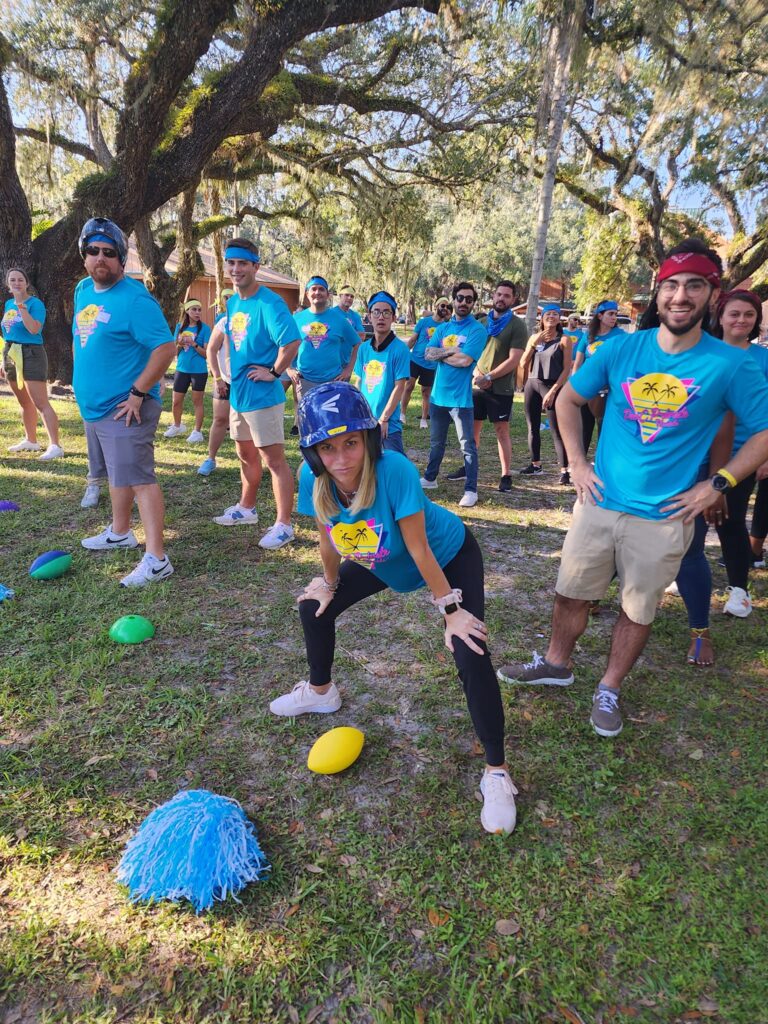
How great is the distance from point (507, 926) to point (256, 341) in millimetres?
4201

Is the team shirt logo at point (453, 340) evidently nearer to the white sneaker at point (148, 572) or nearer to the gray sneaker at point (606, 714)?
the white sneaker at point (148, 572)

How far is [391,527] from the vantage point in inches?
88.4

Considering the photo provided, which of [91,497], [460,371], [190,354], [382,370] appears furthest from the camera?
[190,354]

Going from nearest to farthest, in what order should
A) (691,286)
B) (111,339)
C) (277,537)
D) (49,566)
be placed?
(691,286)
(111,339)
(49,566)
(277,537)

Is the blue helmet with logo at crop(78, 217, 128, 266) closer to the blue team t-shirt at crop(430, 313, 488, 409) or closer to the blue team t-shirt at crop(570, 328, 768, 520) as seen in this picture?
the blue team t-shirt at crop(570, 328, 768, 520)

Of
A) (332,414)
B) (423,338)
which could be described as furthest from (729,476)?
(423,338)

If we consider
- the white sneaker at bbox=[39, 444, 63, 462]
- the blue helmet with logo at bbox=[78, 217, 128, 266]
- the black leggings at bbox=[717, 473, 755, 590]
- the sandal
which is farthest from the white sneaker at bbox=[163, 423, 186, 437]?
the sandal

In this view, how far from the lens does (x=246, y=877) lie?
209 cm

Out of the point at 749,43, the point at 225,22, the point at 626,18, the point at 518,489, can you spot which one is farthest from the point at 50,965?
the point at 749,43

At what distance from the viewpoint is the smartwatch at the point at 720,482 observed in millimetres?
2516

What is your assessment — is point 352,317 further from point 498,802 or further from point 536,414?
point 498,802

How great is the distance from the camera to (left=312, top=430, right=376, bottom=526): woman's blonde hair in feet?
7.09

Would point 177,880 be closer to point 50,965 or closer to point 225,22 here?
point 50,965

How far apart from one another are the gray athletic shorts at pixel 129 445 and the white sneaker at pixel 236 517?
4.08 ft
